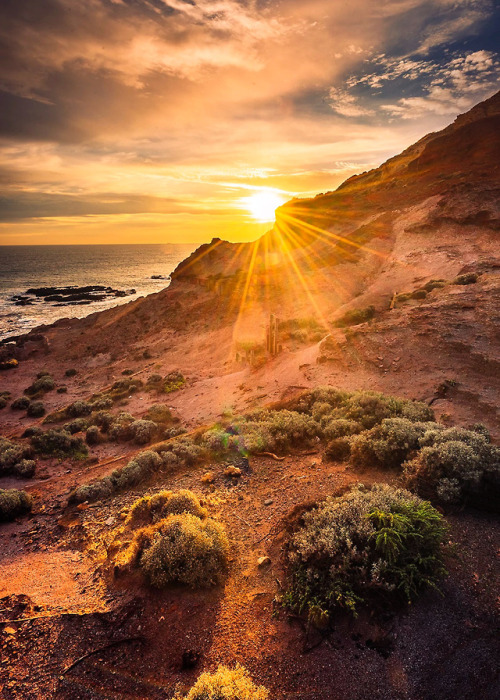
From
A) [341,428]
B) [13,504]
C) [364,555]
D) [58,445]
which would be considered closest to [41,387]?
[58,445]

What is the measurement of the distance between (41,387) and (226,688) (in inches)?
1120

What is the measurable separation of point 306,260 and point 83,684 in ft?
115

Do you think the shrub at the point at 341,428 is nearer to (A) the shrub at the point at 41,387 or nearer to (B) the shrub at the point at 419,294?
(B) the shrub at the point at 419,294

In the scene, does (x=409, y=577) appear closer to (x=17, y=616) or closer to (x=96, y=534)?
(x=17, y=616)

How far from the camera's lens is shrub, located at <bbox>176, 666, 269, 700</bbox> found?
13.0ft

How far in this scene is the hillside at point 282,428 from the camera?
4500mm

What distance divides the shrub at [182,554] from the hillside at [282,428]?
0.21 m

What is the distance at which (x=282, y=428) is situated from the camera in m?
11.4

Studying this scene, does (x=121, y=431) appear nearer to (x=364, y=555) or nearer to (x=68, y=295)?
(x=364, y=555)

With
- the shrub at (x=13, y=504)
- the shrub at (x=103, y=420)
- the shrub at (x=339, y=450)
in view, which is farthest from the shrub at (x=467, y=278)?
the shrub at (x=13, y=504)

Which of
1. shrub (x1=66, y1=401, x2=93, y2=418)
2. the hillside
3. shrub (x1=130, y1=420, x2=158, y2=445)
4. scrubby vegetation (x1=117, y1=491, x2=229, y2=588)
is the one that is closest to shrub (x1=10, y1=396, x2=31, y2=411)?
the hillside

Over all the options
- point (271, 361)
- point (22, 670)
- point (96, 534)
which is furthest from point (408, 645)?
point (271, 361)

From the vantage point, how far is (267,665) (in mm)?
4445

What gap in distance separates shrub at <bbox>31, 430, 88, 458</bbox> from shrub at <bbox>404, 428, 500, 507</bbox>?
1459 cm
